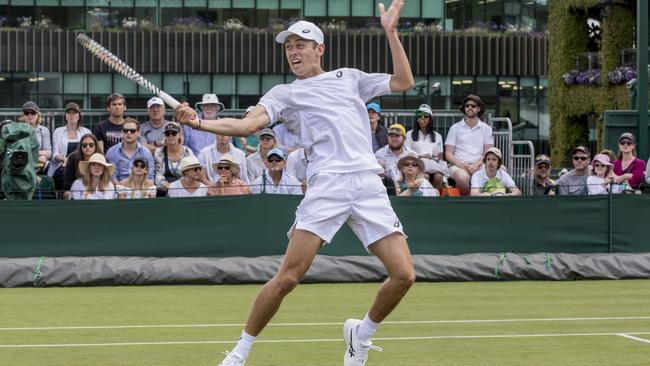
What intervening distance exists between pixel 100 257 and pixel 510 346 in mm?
7083

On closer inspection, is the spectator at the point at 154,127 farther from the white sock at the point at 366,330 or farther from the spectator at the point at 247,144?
the white sock at the point at 366,330

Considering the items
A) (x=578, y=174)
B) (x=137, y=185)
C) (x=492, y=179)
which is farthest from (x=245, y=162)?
(x=578, y=174)

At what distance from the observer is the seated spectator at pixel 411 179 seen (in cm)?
1762

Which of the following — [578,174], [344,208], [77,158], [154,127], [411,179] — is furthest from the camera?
[578,174]

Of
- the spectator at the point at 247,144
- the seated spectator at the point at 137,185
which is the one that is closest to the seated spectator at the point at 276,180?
the seated spectator at the point at 137,185

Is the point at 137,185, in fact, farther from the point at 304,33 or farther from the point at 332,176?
the point at 332,176

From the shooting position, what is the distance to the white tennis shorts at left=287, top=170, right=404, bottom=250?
9219 millimetres

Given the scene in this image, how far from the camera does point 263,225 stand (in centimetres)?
1692

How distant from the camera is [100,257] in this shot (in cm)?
1666

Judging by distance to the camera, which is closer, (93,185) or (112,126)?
(93,185)

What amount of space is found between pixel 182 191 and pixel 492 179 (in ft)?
13.1

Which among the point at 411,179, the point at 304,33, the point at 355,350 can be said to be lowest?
the point at 355,350

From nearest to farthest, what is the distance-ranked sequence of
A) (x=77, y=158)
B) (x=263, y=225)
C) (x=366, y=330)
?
(x=366, y=330) → (x=77, y=158) → (x=263, y=225)

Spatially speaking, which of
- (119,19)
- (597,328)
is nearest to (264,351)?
(597,328)
